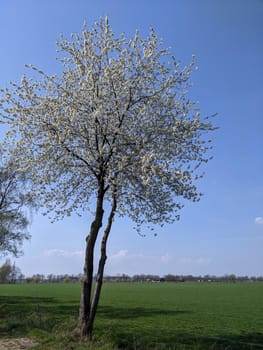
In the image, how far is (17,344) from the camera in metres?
14.2

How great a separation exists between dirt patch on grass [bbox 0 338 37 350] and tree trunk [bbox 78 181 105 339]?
1909 millimetres

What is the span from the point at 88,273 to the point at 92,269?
238 millimetres

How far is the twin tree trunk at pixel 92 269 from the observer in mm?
14883

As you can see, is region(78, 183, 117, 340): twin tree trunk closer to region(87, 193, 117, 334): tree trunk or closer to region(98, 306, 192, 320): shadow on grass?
region(87, 193, 117, 334): tree trunk

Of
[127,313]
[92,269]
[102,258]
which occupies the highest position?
[102,258]

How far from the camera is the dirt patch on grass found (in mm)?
13594

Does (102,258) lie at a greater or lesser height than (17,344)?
Result: greater

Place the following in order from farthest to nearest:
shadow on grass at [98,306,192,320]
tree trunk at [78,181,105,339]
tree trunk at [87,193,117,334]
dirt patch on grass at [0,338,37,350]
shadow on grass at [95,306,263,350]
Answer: shadow on grass at [98,306,192,320] → tree trunk at [87,193,117,334] → shadow on grass at [95,306,263,350] → tree trunk at [78,181,105,339] → dirt patch on grass at [0,338,37,350]

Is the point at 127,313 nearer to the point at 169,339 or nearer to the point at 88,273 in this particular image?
the point at 169,339

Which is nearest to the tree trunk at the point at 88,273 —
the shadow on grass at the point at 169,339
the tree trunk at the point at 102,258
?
the tree trunk at the point at 102,258

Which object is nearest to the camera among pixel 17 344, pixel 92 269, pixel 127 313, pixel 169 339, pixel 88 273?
pixel 17 344

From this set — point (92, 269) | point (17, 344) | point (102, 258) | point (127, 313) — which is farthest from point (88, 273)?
point (127, 313)

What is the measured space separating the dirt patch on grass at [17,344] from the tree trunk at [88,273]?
191 cm

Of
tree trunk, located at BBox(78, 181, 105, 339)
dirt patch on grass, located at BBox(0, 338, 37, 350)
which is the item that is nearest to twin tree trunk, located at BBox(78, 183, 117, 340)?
tree trunk, located at BBox(78, 181, 105, 339)
